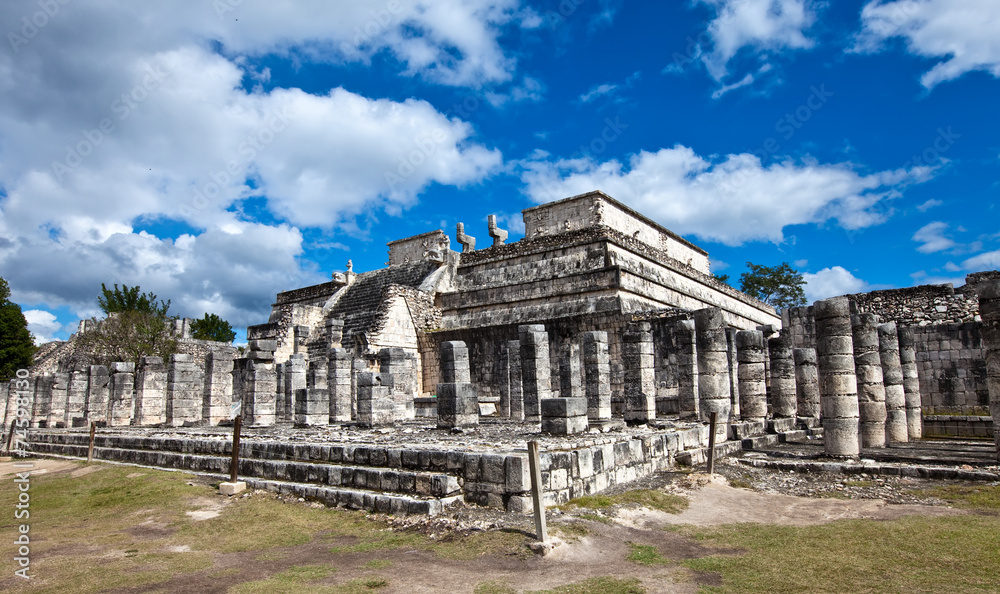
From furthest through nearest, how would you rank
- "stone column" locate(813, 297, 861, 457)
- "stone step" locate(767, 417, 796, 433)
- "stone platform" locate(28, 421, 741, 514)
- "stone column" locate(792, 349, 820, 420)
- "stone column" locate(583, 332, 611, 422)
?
"stone column" locate(792, 349, 820, 420)
"stone step" locate(767, 417, 796, 433)
"stone column" locate(583, 332, 611, 422)
"stone column" locate(813, 297, 861, 457)
"stone platform" locate(28, 421, 741, 514)

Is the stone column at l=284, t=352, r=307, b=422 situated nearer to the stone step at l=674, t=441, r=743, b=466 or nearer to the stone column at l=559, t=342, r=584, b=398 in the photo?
the stone column at l=559, t=342, r=584, b=398

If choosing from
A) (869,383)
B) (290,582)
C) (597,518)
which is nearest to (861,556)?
(597,518)

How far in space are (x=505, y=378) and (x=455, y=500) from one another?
31.7 feet

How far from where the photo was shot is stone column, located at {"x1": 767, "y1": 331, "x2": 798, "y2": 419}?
538 inches

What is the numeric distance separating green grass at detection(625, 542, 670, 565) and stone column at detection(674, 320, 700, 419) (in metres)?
7.51

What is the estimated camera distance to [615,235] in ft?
65.7

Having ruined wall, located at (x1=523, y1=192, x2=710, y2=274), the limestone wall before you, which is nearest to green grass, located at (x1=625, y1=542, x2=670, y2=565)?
ruined wall, located at (x1=523, y1=192, x2=710, y2=274)

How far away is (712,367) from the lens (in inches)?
484

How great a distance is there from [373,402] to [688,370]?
676cm

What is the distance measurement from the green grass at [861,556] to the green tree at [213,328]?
151 feet

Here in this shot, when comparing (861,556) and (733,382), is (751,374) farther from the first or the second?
(861,556)

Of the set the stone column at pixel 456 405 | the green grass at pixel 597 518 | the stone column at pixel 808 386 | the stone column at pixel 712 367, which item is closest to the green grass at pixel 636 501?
the green grass at pixel 597 518

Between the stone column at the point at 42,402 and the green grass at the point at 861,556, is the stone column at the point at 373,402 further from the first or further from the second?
the stone column at the point at 42,402

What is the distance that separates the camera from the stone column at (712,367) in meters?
12.2
